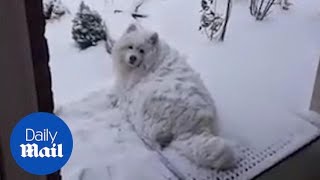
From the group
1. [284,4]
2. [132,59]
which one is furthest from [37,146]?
[284,4]

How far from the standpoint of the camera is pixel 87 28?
1726 millimetres

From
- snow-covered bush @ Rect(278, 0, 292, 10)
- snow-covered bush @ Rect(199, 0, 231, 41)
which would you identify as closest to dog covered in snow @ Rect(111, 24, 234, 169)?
snow-covered bush @ Rect(199, 0, 231, 41)

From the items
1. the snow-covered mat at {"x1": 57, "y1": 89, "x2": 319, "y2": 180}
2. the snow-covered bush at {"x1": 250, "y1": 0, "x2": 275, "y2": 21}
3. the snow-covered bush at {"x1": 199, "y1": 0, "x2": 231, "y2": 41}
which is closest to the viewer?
the snow-covered mat at {"x1": 57, "y1": 89, "x2": 319, "y2": 180}

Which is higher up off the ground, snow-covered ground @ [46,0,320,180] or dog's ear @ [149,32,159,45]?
dog's ear @ [149,32,159,45]

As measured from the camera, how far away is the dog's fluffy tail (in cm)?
142

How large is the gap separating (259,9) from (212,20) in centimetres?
26

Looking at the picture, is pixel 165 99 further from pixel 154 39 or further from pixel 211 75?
pixel 211 75

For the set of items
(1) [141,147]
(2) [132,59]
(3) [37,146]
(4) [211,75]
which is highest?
(3) [37,146]

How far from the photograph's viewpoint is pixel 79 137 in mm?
1468

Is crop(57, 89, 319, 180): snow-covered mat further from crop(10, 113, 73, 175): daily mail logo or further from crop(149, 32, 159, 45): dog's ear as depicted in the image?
crop(10, 113, 73, 175): daily mail logo

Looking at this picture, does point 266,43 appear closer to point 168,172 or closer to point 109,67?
point 109,67

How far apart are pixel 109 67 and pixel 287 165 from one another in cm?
69

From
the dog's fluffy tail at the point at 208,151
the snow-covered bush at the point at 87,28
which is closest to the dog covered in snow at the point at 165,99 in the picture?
the dog's fluffy tail at the point at 208,151

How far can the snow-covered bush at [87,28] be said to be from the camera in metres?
1.71
